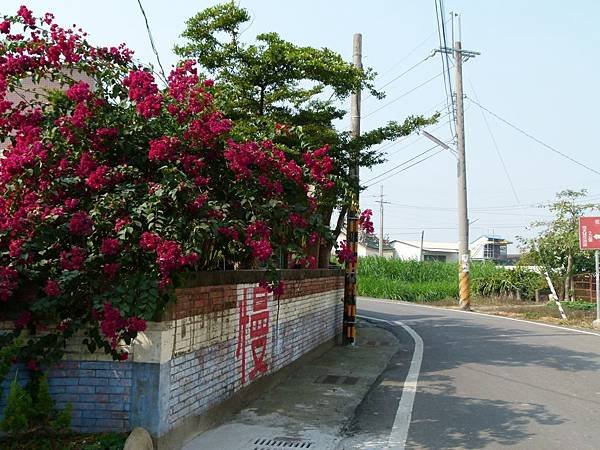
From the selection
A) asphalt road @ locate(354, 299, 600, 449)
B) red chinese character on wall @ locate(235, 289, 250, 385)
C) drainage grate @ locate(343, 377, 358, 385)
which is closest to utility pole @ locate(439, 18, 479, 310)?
asphalt road @ locate(354, 299, 600, 449)

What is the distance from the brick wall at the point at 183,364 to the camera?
563 centimetres

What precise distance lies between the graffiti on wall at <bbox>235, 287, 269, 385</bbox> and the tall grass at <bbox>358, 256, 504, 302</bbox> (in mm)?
25583

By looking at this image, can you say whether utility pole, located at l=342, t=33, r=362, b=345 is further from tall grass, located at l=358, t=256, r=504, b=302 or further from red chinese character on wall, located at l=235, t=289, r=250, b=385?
tall grass, located at l=358, t=256, r=504, b=302

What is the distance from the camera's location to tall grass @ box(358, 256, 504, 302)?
34094 millimetres

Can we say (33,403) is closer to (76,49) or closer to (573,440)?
(76,49)

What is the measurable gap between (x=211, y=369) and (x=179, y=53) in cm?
773

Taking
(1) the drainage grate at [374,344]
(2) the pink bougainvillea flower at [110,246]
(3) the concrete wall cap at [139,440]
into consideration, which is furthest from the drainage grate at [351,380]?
(2) the pink bougainvillea flower at [110,246]

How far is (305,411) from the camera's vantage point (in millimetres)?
7668

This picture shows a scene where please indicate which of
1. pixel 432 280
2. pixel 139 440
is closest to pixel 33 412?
pixel 139 440

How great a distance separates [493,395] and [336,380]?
91.0 inches

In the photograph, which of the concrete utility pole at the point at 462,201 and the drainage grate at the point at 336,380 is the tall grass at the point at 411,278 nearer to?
the concrete utility pole at the point at 462,201

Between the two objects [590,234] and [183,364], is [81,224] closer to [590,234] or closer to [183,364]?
[183,364]

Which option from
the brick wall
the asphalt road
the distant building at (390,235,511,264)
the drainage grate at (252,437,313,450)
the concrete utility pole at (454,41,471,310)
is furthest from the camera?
the distant building at (390,235,511,264)

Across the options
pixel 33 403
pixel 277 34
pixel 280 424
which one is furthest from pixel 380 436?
pixel 277 34
